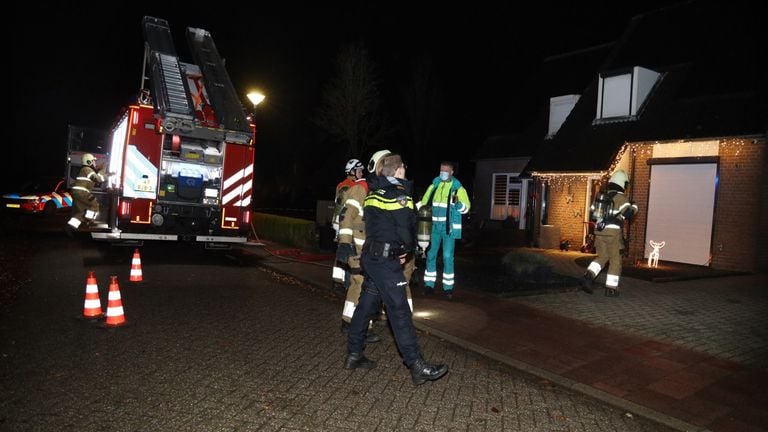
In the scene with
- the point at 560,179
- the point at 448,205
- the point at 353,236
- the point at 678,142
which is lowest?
the point at 353,236

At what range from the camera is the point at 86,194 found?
42.2 feet

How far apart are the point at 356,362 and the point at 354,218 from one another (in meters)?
1.48

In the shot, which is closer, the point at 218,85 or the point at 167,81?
the point at 167,81

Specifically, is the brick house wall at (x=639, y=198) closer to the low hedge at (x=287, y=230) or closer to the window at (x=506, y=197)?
the window at (x=506, y=197)

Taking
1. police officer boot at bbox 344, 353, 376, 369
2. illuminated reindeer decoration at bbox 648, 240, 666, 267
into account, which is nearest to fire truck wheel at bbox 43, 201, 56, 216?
police officer boot at bbox 344, 353, 376, 369

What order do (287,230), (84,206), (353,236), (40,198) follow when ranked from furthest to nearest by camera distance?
(40,198) → (287,230) → (84,206) → (353,236)

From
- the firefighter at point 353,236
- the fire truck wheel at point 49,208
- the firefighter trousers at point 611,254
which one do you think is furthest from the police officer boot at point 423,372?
the fire truck wheel at point 49,208

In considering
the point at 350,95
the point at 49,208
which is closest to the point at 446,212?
the point at 350,95

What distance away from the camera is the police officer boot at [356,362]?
5.08m

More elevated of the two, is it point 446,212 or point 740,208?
point 740,208

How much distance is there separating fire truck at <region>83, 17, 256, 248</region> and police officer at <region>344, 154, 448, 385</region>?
6563mm

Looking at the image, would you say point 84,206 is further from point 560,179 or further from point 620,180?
point 560,179

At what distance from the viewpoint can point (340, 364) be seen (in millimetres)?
5254

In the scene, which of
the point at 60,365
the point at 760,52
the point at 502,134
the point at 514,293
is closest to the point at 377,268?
the point at 60,365
